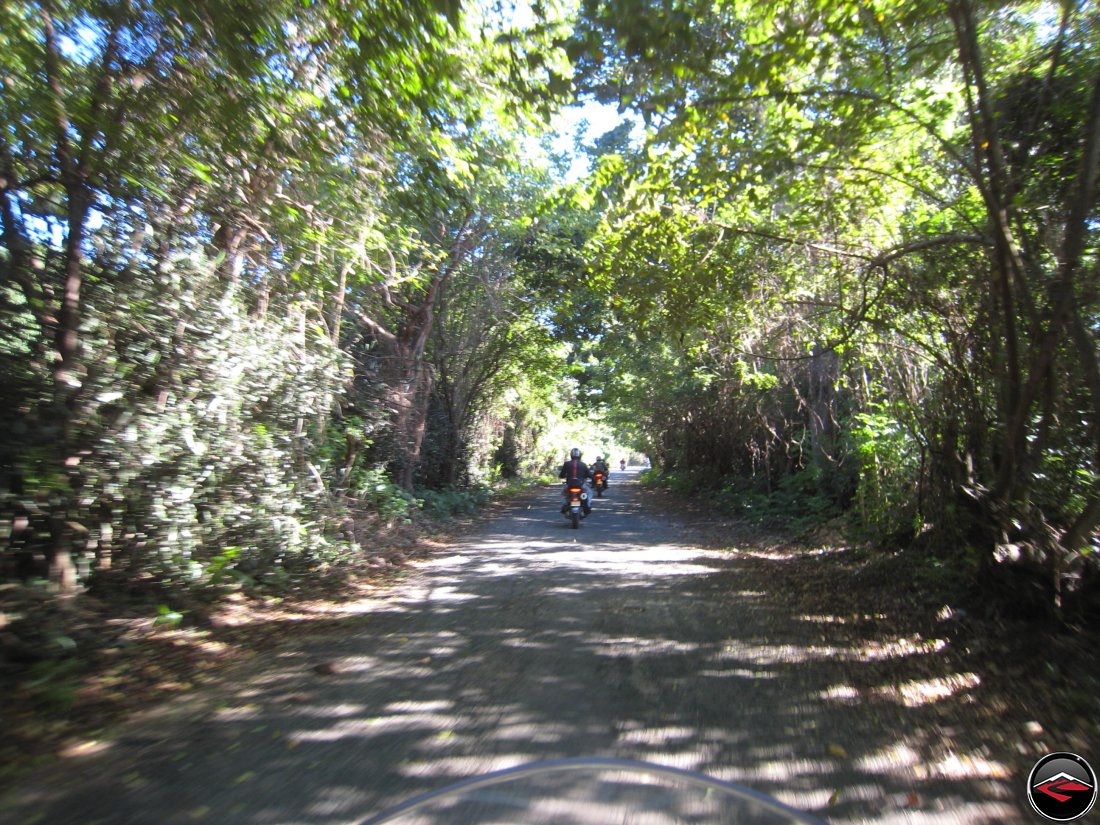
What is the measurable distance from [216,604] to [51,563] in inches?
66.9

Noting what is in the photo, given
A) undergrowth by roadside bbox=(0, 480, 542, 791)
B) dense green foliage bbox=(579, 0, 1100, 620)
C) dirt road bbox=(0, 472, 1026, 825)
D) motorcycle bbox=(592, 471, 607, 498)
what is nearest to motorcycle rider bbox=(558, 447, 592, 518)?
dense green foliage bbox=(579, 0, 1100, 620)

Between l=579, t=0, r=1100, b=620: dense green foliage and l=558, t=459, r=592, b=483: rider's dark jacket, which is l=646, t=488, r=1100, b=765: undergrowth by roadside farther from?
l=558, t=459, r=592, b=483: rider's dark jacket

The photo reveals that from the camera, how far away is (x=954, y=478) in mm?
6258

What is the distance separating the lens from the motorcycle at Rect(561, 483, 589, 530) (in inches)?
566

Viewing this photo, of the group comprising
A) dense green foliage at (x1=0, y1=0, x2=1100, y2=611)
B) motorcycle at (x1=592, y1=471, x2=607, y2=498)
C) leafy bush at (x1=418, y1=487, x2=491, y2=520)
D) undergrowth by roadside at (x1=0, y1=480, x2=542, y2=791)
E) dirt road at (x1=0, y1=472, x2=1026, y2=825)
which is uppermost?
dense green foliage at (x1=0, y1=0, x2=1100, y2=611)

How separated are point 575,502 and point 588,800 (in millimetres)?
12392

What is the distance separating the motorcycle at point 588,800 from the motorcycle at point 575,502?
12.0m

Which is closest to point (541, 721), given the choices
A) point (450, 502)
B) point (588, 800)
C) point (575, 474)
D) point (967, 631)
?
point (588, 800)

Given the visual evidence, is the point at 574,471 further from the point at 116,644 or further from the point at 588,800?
the point at 588,800

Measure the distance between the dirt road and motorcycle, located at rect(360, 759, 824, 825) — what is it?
1087mm

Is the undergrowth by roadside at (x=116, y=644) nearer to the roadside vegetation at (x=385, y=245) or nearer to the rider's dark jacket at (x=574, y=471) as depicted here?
the roadside vegetation at (x=385, y=245)

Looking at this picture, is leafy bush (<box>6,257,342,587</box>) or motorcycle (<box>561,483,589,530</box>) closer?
leafy bush (<box>6,257,342,587</box>)

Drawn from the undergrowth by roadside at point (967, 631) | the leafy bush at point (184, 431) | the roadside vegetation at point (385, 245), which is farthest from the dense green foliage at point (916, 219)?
the leafy bush at point (184, 431)

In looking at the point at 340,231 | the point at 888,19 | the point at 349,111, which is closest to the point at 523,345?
the point at 340,231
